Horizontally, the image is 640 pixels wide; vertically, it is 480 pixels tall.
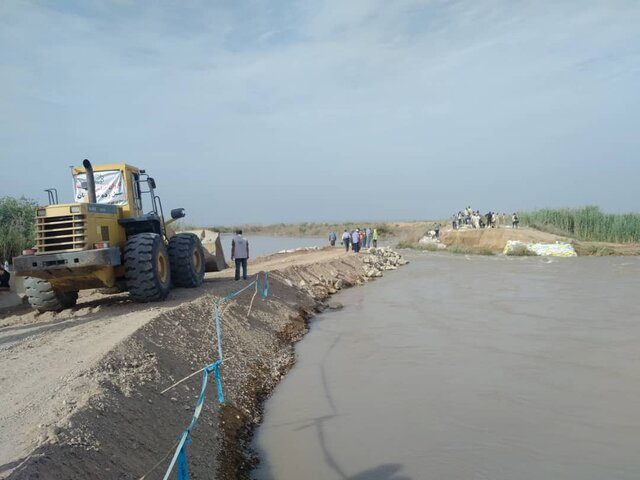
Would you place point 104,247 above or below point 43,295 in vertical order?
above

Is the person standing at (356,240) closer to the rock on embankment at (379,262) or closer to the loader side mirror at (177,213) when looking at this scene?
the rock on embankment at (379,262)

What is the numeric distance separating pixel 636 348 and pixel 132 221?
10207 millimetres

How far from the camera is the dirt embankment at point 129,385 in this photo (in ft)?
12.9

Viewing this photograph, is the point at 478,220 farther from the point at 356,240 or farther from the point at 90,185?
the point at 90,185

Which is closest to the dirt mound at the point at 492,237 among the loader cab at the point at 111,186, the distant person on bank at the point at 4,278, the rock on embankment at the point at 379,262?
the rock on embankment at the point at 379,262

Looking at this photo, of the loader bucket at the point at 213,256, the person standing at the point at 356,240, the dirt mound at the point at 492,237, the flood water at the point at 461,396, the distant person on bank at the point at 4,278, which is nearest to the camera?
the flood water at the point at 461,396

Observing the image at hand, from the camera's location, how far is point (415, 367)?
28.9 feet

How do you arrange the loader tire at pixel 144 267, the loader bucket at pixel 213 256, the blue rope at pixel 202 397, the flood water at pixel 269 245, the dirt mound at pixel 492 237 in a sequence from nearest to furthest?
the blue rope at pixel 202 397 < the loader tire at pixel 144 267 < the loader bucket at pixel 213 256 < the dirt mound at pixel 492 237 < the flood water at pixel 269 245

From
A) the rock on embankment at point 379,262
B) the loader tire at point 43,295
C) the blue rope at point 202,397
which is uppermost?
the loader tire at point 43,295

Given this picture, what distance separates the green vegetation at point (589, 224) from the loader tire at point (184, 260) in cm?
3275

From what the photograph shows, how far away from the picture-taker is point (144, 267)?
9.28 m

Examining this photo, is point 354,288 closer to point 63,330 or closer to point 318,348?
point 318,348

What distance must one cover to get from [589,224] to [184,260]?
3453 centimetres

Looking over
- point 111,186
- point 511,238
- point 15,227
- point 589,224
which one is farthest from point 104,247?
point 589,224
